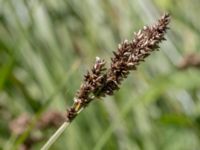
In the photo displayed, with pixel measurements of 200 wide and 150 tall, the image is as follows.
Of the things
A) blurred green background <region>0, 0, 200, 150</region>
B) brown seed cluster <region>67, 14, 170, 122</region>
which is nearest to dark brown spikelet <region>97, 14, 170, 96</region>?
brown seed cluster <region>67, 14, 170, 122</region>

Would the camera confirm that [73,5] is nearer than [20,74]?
No

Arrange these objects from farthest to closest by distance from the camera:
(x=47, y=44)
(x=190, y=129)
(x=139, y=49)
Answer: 1. (x=47, y=44)
2. (x=190, y=129)
3. (x=139, y=49)

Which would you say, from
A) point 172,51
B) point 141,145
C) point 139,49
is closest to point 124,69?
point 139,49

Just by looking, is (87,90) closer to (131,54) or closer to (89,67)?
(131,54)

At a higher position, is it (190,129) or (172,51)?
(172,51)

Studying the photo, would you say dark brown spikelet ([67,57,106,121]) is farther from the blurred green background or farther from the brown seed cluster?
the blurred green background

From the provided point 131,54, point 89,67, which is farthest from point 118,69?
point 89,67

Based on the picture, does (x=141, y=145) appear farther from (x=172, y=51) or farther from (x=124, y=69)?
(x=124, y=69)
